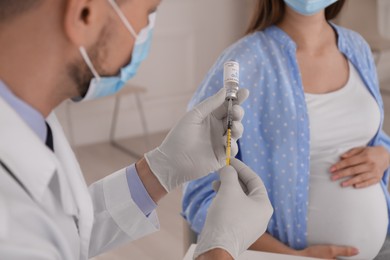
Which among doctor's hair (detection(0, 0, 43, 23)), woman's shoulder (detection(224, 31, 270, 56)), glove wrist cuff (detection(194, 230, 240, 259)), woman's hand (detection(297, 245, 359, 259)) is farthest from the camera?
woman's shoulder (detection(224, 31, 270, 56))

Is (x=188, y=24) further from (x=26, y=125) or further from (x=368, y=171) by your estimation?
(x=26, y=125)

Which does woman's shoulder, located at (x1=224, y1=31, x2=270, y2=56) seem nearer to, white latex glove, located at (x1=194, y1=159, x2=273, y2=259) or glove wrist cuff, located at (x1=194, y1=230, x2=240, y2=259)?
white latex glove, located at (x1=194, y1=159, x2=273, y2=259)

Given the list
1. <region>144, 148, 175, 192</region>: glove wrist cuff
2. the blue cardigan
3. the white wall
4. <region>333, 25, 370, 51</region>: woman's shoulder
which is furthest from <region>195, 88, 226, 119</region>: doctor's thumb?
the white wall

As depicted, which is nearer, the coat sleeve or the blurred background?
the coat sleeve

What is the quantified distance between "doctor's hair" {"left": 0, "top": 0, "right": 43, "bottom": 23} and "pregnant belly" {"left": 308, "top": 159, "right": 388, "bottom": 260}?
99cm

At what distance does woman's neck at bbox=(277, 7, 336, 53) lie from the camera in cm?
172

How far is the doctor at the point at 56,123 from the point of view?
88cm

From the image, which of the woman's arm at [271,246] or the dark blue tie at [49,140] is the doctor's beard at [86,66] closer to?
the dark blue tie at [49,140]

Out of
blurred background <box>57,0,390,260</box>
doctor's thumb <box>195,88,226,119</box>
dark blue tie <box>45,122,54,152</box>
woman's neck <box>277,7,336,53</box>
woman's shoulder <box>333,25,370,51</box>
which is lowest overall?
blurred background <box>57,0,390,260</box>

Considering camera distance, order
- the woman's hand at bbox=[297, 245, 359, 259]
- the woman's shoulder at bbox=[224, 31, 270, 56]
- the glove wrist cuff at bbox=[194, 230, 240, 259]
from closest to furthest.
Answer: the glove wrist cuff at bbox=[194, 230, 240, 259], the woman's hand at bbox=[297, 245, 359, 259], the woman's shoulder at bbox=[224, 31, 270, 56]

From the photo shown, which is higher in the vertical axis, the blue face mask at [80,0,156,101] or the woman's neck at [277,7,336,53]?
the blue face mask at [80,0,156,101]

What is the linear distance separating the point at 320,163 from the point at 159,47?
98.2 inches

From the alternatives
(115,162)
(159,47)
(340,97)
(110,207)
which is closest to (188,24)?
(159,47)

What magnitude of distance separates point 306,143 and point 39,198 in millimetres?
841
